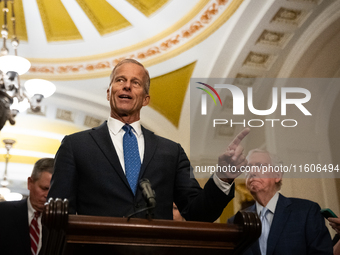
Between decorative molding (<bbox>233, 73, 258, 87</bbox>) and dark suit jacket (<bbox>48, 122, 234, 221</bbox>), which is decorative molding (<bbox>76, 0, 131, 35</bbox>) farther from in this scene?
dark suit jacket (<bbox>48, 122, 234, 221</bbox>)

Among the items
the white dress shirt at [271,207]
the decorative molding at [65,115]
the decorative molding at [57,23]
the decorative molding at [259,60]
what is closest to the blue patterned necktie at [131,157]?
the white dress shirt at [271,207]

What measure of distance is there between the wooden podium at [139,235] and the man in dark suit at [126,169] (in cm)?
22

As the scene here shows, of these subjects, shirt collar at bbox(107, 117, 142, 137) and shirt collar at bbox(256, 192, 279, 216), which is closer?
shirt collar at bbox(107, 117, 142, 137)

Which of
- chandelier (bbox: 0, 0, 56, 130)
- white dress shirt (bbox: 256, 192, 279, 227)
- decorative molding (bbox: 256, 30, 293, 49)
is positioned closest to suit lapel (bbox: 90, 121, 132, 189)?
white dress shirt (bbox: 256, 192, 279, 227)

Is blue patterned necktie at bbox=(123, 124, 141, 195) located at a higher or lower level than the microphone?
higher

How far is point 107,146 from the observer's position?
161 cm

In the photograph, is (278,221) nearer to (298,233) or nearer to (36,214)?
(298,233)

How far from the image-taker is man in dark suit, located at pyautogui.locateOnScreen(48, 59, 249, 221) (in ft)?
4.80

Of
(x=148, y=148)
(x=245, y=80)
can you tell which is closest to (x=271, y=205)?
(x=148, y=148)

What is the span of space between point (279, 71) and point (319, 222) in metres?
3.94

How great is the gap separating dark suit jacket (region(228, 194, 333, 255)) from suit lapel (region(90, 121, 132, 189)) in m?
1.17

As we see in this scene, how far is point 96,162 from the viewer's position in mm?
1554

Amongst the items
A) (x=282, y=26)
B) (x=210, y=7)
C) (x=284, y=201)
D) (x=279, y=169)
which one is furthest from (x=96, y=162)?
(x=210, y=7)

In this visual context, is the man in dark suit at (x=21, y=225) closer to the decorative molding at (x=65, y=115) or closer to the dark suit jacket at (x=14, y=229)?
the dark suit jacket at (x=14, y=229)
